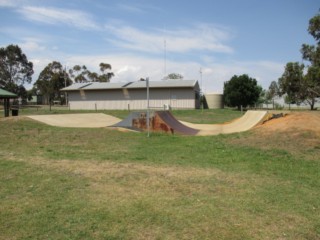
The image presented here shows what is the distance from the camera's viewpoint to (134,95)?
41094 millimetres

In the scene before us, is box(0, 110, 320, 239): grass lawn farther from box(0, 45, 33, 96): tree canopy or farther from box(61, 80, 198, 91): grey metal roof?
box(0, 45, 33, 96): tree canopy

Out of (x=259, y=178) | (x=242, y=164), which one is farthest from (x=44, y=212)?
(x=242, y=164)

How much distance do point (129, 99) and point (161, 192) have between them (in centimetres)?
3611

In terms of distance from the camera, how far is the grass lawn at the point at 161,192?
4.04 metres

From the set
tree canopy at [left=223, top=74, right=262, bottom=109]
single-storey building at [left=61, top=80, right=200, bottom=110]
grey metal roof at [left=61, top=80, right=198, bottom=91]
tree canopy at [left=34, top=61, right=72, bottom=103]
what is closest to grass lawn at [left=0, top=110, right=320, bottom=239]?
single-storey building at [left=61, top=80, right=200, bottom=110]

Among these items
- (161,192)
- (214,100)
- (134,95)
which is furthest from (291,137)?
(214,100)

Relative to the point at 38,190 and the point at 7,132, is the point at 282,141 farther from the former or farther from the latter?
the point at 7,132

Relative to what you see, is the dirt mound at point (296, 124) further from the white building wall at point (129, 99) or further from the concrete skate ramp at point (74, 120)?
the white building wall at point (129, 99)

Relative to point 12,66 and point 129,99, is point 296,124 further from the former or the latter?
point 12,66

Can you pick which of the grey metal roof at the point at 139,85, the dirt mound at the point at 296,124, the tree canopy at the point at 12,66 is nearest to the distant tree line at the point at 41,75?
the tree canopy at the point at 12,66

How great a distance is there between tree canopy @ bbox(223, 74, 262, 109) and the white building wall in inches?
321

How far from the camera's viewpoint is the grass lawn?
13.2ft

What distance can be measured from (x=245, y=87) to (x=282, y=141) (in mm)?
34910

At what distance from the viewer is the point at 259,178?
6.50m
